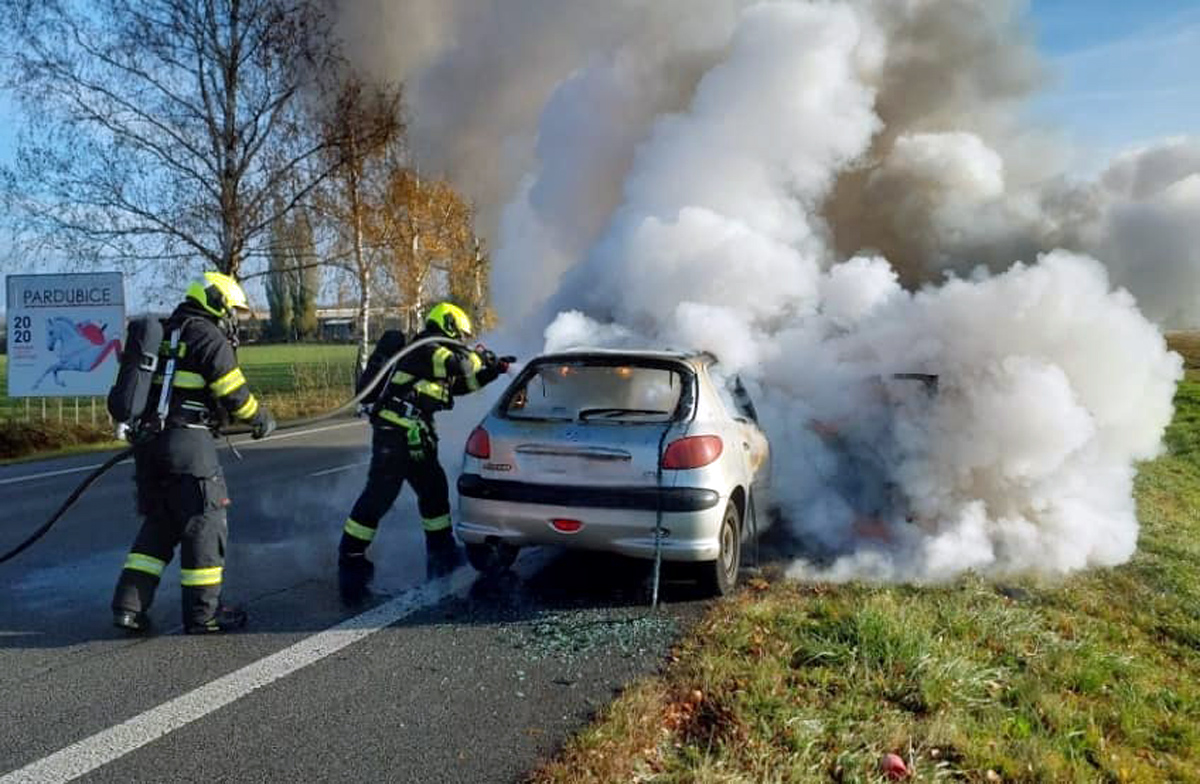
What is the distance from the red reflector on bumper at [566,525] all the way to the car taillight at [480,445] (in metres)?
0.54

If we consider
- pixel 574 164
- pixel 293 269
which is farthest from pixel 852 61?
pixel 293 269

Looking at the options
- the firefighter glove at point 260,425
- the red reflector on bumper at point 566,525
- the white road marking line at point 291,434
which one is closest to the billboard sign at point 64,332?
the white road marking line at point 291,434

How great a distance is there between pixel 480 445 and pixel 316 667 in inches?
59.8

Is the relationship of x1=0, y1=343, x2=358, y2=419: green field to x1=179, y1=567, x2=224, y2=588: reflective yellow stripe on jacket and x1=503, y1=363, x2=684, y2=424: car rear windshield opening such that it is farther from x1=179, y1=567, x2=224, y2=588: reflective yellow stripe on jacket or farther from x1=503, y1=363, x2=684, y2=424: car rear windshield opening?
x1=503, y1=363, x2=684, y2=424: car rear windshield opening

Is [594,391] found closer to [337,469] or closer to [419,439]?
[419,439]

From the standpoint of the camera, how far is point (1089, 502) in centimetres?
591

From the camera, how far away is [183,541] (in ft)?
14.6

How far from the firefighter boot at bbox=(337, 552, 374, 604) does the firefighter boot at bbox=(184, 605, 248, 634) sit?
604 millimetres

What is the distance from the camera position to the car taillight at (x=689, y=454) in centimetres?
470

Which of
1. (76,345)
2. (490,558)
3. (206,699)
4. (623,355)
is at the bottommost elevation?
(206,699)

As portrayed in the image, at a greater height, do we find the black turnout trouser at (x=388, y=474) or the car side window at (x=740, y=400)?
the car side window at (x=740, y=400)

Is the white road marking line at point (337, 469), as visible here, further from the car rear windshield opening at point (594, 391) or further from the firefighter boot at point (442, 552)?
the car rear windshield opening at point (594, 391)

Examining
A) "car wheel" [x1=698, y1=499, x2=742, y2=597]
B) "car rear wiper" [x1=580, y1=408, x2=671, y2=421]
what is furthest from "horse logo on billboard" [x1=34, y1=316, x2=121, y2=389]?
"car wheel" [x1=698, y1=499, x2=742, y2=597]

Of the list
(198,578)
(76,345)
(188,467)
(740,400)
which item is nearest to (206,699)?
(198,578)
